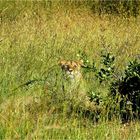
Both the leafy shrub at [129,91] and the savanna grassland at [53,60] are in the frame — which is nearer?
the savanna grassland at [53,60]

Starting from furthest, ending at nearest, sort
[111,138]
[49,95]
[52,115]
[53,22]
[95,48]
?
[53,22]
[95,48]
[49,95]
[52,115]
[111,138]

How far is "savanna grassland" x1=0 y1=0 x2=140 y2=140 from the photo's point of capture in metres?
3.60

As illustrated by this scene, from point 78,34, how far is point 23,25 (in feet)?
3.15

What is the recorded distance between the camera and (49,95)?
4.47 metres

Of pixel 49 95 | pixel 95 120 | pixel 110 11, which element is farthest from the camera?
pixel 110 11

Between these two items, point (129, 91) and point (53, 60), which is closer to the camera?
point (129, 91)

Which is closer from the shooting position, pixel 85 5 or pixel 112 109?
pixel 112 109

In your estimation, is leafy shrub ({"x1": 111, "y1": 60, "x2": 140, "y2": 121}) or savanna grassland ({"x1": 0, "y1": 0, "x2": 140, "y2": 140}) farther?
leafy shrub ({"x1": 111, "y1": 60, "x2": 140, "y2": 121})

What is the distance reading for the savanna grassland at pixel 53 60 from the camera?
3.60 m

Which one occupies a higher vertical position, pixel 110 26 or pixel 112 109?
pixel 110 26

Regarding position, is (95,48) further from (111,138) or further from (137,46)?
(111,138)

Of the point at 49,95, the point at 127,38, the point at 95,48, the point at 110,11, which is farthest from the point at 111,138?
the point at 110,11

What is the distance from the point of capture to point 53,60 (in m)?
6.33

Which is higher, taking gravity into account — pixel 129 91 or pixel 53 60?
pixel 53 60
